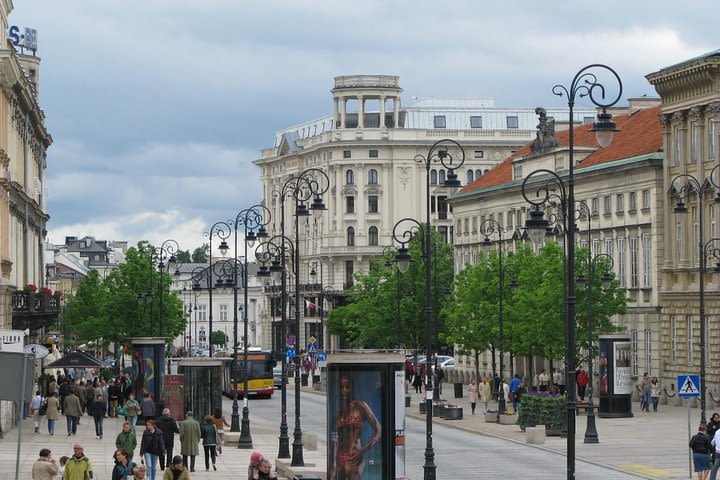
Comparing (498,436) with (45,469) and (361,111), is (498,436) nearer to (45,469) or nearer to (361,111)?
(45,469)

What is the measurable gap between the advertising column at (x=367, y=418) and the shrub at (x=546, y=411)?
72.1ft

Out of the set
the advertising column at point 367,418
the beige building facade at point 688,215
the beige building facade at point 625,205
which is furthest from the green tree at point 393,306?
the advertising column at point 367,418

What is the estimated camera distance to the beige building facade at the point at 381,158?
16712cm

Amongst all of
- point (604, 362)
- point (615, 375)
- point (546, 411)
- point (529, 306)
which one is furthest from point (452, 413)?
point (546, 411)

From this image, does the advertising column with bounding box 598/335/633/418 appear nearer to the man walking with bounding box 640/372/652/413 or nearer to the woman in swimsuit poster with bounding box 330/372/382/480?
the man walking with bounding box 640/372/652/413

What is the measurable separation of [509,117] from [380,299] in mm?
65699

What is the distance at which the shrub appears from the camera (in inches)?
2180

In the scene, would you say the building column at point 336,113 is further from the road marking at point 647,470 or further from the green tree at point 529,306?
the road marking at point 647,470

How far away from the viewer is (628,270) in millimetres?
86812

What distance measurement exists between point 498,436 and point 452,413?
9.89 m

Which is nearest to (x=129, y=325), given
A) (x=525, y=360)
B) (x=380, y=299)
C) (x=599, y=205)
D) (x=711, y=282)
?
(x=380, y=299)

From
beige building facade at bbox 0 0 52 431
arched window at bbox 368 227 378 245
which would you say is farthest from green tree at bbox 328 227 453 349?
arched window at bbox 368 227 378 245

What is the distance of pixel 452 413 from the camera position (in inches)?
2648

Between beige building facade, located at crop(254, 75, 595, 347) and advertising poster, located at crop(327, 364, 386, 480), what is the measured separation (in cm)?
13087
